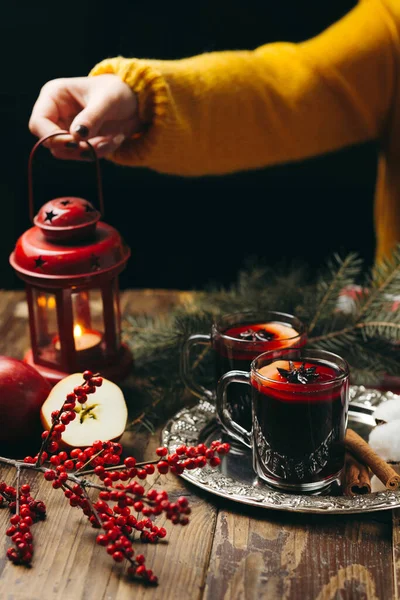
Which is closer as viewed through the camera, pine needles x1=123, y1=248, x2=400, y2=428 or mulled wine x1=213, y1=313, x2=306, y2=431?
mulled wine x1=213, y1=313, x2=306, y2=431

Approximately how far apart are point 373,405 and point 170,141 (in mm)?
458

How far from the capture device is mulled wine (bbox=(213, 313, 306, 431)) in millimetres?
795

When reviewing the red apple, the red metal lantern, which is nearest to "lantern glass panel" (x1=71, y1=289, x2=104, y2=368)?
the red metal lantern

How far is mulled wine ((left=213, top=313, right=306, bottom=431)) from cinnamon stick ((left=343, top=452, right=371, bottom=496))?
0.40 feet

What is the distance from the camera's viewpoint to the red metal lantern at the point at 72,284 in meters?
0.85

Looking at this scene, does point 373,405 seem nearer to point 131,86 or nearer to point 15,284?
point 131,86

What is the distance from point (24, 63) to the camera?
1161mm

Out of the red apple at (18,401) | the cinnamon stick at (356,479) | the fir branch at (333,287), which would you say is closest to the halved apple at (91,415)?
the red apple at (18,401)

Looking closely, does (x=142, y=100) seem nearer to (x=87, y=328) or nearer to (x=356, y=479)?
(x=87, y=328)

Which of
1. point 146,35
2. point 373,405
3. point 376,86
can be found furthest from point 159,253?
point 373,405

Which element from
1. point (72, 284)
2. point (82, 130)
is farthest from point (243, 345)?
point (82, 130)

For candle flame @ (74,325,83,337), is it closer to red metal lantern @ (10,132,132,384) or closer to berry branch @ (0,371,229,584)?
red metal lantern @ (10,132,132,384)

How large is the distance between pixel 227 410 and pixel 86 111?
40cm

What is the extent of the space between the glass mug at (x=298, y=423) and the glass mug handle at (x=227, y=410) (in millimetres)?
25
